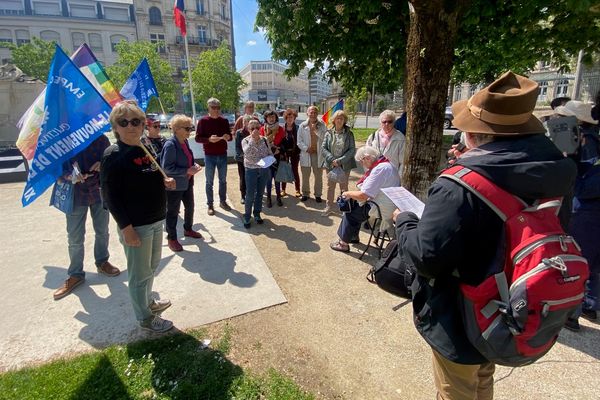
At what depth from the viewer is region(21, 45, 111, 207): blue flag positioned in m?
3.06

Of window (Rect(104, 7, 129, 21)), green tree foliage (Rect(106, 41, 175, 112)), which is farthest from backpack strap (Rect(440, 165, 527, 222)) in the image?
window (Rect(104, 7, 129, 21))

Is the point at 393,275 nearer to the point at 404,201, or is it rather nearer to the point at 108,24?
the point at 404,201

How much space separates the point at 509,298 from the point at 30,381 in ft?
10.8

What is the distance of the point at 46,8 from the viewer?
45719 mm

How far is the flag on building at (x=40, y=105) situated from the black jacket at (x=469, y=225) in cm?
367

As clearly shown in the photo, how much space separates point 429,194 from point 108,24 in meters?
59.9

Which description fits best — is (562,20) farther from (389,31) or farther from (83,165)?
(83,165)

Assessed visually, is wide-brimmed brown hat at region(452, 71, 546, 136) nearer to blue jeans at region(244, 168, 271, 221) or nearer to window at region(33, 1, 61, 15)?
blue jeans at region(244, 168, 271, 221)

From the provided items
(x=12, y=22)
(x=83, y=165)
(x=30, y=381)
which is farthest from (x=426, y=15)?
(x=12, y=22)

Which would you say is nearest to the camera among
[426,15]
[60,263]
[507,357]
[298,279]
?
[507,357]

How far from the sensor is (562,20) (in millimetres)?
5441

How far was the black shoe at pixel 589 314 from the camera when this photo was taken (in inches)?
123

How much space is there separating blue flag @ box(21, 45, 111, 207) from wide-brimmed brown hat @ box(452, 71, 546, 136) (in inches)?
136

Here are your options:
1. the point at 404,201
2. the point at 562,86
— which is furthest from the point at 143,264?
the point at 562,86
